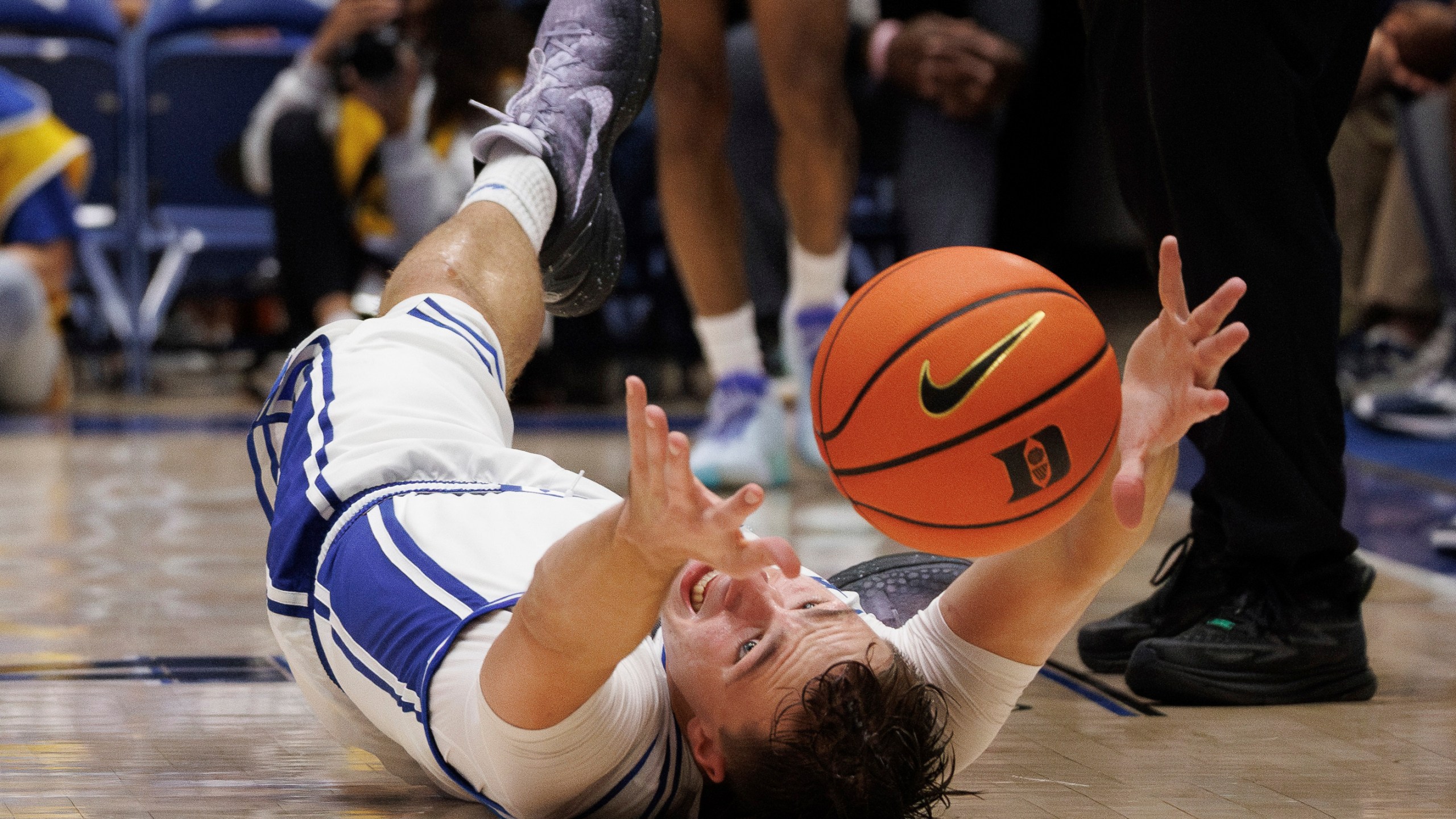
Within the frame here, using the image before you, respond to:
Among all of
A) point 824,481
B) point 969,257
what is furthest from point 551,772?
point 824,481

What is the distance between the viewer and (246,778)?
59.3 inches

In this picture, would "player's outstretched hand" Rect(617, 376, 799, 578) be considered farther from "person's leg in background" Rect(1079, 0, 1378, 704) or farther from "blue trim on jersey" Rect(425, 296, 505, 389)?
"person's leg in background" Rect(1079, 0, 1378, 704)

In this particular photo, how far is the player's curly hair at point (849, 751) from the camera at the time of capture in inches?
48.4

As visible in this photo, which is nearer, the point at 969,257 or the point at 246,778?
the point at 969,257

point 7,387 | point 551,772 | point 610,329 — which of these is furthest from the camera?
point 610,329

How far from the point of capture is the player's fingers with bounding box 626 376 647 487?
3.29 ft

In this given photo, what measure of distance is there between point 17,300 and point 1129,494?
465 cm

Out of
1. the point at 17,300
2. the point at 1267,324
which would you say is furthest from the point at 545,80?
the point at 17,300

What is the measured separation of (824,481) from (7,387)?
10.3 ft

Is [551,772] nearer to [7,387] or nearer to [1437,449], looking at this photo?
[1437,449]

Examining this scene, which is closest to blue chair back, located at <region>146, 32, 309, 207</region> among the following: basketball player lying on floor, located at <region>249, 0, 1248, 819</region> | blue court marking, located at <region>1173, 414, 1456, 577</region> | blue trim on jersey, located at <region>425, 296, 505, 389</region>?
blue court marking, located at <region>1173, 414, 1456, 577</region>

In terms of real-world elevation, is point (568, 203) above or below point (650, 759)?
above

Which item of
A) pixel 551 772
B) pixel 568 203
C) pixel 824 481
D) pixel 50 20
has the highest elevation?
pixel 568 203

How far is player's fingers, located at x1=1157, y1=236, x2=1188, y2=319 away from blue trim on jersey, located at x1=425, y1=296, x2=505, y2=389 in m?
0.85
